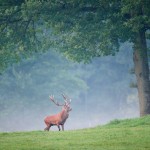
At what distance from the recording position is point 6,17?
1158 inches

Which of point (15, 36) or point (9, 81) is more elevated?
point (9, 81)

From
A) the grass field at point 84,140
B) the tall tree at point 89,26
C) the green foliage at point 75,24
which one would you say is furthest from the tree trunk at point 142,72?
the grass field at point 84,140

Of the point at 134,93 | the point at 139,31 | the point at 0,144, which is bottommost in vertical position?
the point at 0,144

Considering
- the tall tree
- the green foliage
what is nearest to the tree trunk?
the tall tree

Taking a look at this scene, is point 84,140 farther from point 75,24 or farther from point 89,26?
point 75,24

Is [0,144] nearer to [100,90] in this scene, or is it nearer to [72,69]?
[72,69]

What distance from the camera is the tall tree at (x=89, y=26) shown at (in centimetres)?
2709

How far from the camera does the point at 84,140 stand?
1897 cm

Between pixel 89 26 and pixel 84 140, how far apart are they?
10903 mm

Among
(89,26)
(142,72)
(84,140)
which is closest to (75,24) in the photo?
(89,26)

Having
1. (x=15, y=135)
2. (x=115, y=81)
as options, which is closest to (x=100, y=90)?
(x=115, y=81)

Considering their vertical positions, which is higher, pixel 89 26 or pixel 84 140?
pixel 89 26

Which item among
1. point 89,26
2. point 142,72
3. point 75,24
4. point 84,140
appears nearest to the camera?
point 84,140

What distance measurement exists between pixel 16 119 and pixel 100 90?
1705 centimetres
